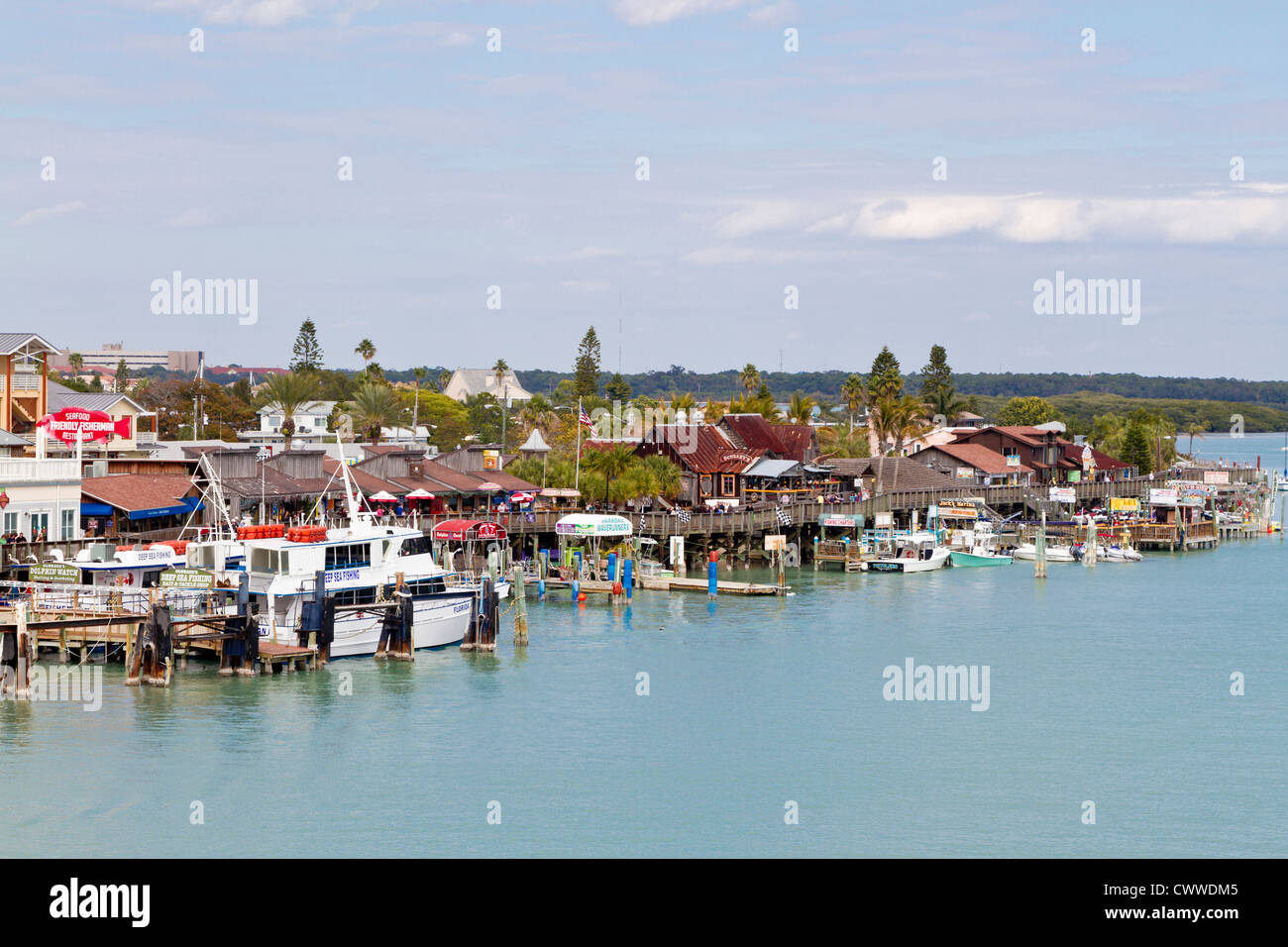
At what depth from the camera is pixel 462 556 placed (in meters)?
81.5

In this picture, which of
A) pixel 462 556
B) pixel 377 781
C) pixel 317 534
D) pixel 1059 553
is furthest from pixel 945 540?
pixel 377 781

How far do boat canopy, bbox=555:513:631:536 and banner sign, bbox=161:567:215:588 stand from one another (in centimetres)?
2807

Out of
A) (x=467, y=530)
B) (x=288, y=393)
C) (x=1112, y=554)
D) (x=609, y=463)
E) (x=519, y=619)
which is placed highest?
(x=288, y=393)

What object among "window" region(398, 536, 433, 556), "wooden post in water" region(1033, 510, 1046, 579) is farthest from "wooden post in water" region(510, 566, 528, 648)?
"wooden post in water" region(1033, 510, 1046, 579)

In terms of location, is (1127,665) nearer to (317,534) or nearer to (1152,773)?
(1152,773)

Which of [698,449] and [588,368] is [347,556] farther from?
[588,368]

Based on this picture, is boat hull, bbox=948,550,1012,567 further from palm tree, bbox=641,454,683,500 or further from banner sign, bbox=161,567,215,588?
banner sign, bbox=161,567,215,588

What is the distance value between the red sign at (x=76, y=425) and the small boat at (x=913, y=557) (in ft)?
152

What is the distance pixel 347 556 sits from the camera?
5684 cm

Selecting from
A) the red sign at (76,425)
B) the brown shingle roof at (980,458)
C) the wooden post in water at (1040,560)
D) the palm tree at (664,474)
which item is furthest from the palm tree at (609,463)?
the brown shingle roof at (980,458)

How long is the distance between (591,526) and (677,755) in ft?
115

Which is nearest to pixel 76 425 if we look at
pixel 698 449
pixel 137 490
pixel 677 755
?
pixel 137 490

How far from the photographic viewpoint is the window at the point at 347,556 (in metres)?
56.2
